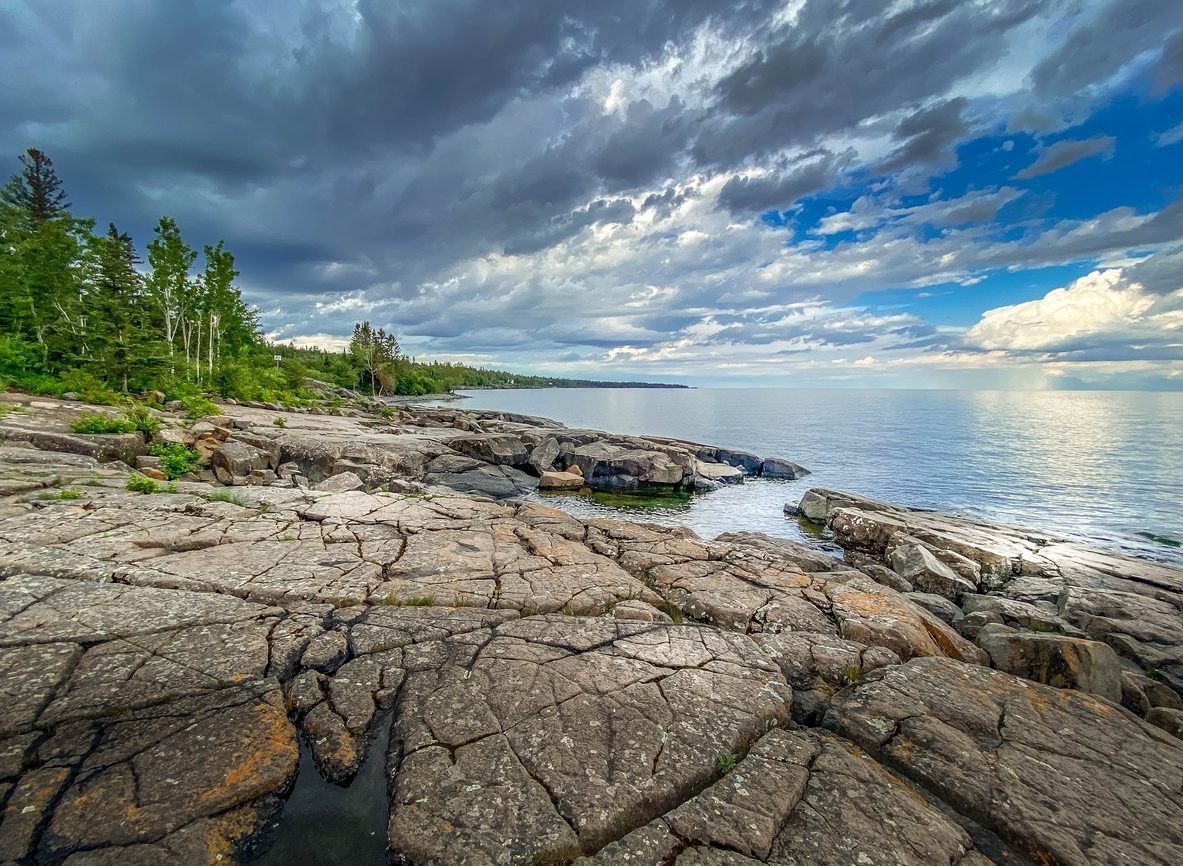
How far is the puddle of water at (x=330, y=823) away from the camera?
282 centimetres

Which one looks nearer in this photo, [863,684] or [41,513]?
[863,684]

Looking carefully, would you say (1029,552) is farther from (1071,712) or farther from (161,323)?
(161,323)

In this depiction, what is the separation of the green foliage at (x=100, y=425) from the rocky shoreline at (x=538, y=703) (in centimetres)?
627

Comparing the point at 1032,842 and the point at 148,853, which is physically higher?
the point at 148,853

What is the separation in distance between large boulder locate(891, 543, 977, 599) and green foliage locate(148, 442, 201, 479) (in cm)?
1950

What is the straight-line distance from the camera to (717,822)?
9.85ft

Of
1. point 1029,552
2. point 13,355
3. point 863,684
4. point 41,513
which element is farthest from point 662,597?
point 13,355

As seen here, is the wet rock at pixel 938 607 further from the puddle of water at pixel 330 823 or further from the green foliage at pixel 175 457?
the green foliage at pixel 175 457

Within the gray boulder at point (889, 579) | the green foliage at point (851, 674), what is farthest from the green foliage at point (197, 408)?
the gray boulder at point (889, 579)

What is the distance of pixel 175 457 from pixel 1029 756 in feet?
60.9

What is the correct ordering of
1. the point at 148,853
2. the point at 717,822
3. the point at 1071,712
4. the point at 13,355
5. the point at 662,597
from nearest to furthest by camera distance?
the point at 148,853
the point at 717,822
the point at 1071,712
the point at 662,597
the point at 13,355

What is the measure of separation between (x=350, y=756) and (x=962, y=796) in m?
4.47

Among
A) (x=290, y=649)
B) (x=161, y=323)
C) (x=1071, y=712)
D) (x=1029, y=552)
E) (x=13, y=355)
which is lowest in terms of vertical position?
(x=1029, y=552)

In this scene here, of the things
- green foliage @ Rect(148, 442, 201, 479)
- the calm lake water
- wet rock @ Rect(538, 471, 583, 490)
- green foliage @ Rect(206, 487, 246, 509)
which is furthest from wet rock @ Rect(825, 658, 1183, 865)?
wet rock @ Rect(538, 471, 583, 490)
